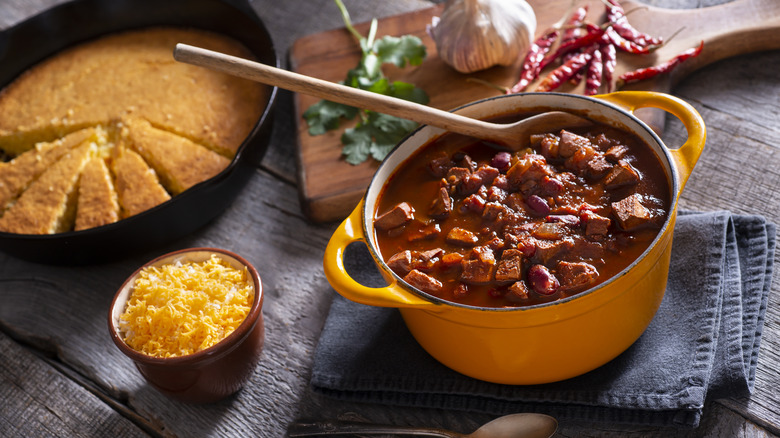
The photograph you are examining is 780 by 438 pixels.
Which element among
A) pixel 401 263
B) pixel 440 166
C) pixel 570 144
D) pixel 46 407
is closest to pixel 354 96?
pixel 440 166

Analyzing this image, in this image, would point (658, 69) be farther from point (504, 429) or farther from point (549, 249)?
point (504, 429)

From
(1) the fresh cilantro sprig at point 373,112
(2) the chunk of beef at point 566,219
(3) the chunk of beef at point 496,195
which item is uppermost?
(2) the chunk of beef at point 566,219

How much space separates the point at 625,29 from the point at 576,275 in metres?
1.91

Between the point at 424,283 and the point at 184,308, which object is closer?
the point at 424,283

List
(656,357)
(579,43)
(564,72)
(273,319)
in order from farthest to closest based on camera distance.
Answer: (579,43), (564,72), (273,319), (656,357)

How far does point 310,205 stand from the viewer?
3100 mm

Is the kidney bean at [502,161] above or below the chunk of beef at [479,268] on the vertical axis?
above

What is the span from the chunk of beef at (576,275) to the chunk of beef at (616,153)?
1.43 ft

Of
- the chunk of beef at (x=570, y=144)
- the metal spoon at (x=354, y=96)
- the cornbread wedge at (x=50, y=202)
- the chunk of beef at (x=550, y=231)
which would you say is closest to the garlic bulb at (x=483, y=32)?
the metal spoon at (x=354, y=96)

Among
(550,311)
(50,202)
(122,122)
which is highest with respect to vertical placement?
(550,311)

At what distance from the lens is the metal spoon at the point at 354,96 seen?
2371 mm

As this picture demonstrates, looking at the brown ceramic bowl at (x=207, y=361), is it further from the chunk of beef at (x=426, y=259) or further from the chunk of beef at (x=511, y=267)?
the chunk of beef at (x=511, y=267)

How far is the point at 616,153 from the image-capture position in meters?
2.25

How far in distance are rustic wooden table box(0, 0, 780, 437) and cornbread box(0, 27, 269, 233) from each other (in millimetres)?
243
